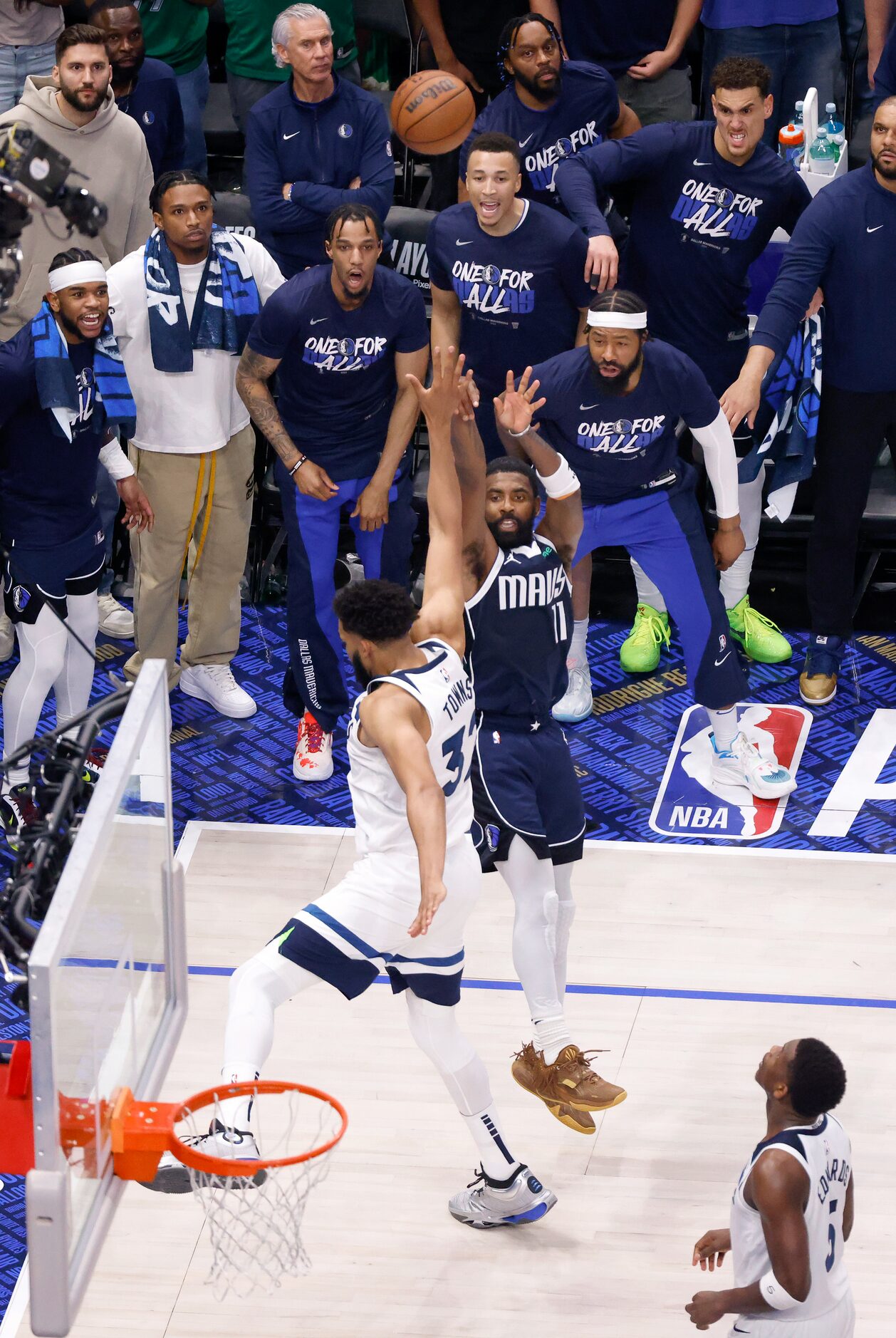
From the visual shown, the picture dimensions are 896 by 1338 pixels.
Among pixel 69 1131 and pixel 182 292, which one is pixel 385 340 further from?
pixel 69 1131

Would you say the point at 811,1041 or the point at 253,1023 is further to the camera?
the point at 253,1023

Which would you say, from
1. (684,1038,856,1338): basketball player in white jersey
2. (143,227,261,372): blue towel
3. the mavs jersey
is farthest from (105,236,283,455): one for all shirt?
(684,1038,856,1338): basketball player in white jersey

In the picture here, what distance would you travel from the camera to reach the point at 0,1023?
6180 millimetres

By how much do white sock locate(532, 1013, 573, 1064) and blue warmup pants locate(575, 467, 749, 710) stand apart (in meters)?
2.02

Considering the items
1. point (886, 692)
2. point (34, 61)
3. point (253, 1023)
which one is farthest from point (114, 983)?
point (34, 61)

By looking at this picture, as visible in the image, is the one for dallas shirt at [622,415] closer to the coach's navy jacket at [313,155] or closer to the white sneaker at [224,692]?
the coach's navy jacket at [313,155]

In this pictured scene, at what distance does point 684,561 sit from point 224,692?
6.72ft

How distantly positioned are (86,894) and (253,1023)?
4.12 ft

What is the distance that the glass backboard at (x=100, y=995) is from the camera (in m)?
3.61

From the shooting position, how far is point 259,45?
868cm

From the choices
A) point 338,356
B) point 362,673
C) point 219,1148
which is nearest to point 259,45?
point 338,356

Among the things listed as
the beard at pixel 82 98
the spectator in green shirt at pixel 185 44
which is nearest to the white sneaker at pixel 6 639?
the beard at pixel 82 98

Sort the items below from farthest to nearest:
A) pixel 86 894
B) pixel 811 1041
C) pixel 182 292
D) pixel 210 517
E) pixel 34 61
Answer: pixel 34 61 → pixel 210 517 → pixel 182 292 → pixel 811 1041 → pixel 86 894

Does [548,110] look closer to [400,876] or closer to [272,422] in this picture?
[272,422]
